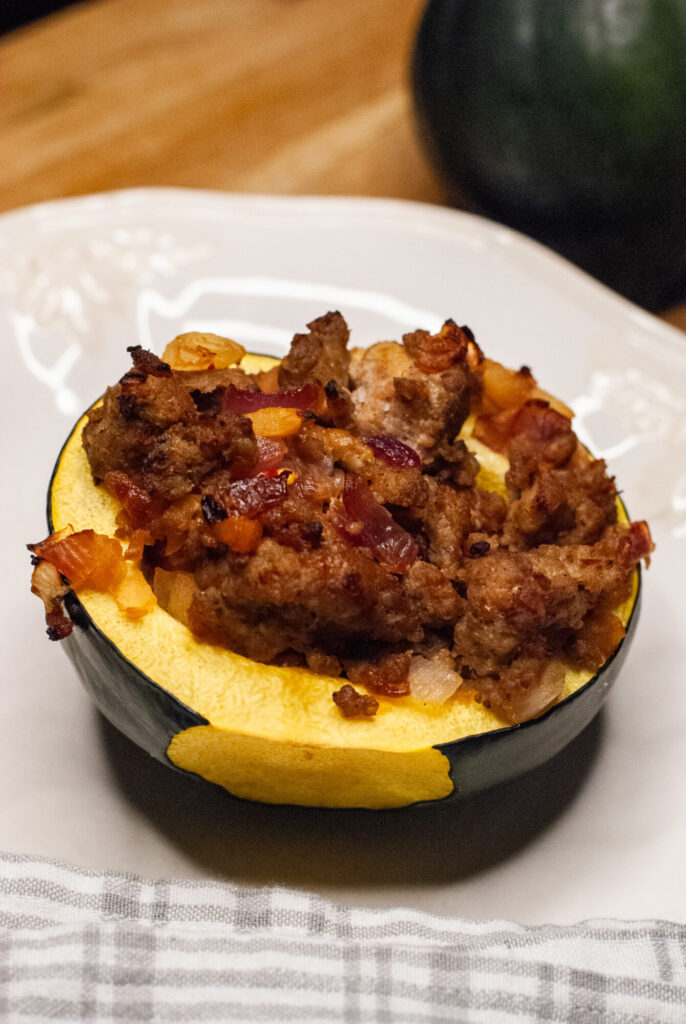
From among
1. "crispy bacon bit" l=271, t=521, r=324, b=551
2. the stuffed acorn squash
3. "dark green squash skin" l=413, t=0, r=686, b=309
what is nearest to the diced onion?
the stuffed acorn squash

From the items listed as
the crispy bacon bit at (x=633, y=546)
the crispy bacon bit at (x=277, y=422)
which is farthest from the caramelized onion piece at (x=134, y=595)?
the crispy bacon bit at (x=633, y=546)

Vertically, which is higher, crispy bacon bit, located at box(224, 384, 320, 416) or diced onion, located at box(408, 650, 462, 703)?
crispy bacon bit, located at box(224, 384, 320, 416)

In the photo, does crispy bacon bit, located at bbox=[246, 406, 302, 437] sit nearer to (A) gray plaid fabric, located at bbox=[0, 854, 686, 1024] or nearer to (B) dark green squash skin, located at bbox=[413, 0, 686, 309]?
(A) gray plaid fabric, located at bbox=[0, 854, 686, 1024]

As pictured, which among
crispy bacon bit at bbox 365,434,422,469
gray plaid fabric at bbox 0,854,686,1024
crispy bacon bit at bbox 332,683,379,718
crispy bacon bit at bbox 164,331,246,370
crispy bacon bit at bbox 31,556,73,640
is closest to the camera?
gray plaid fabric at bbox 0,854,686,1024

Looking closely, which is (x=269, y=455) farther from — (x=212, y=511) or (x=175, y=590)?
(x=175, y=590)

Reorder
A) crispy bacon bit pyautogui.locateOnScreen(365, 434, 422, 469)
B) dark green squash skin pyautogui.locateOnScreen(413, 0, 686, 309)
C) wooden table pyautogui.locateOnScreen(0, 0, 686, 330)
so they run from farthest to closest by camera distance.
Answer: wooden table pyautogui.locateOnScreen(0, 0, 686, 330), dark green squash skin pyautogui.locateOnScreen(413, 0, 686, 309), crispy bacon bit pyautogui.locateOnScreen(365, 434, 422, 469)

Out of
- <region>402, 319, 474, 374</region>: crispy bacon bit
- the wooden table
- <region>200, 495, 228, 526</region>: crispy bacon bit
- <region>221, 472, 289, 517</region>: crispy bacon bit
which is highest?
the wooden table
